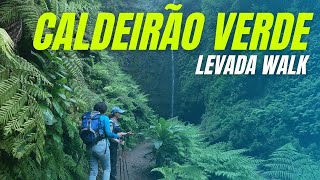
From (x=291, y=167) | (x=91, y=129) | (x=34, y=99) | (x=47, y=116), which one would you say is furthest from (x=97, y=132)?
(x=291, y=167)

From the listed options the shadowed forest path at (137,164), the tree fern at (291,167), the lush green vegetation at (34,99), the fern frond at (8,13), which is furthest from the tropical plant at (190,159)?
the fern frond at (8,13)

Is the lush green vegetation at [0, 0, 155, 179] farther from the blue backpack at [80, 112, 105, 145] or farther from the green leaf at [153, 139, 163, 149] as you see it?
the green leaf at [153, 139, 163, 149]

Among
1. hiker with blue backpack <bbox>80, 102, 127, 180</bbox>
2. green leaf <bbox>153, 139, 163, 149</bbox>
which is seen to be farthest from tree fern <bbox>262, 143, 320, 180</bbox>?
hiker with blue backpack <bbox>80, 102, 127, 180</bbox>

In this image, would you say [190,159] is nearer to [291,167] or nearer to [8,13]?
[291,167]

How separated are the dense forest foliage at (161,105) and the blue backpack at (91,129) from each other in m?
0.13

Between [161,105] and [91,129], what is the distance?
1291 cm

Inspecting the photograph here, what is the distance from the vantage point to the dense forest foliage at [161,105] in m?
3.00

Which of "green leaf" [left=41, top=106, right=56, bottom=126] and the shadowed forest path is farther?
the shadowed forest path

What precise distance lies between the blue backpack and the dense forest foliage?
134mm

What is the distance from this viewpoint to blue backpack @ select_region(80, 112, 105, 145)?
4215 mm

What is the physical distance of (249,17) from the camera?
5.50 m

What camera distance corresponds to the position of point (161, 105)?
1709cm

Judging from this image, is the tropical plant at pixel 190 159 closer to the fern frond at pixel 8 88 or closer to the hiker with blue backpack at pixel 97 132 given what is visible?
the hiker with blue backpack at pixel 97 132

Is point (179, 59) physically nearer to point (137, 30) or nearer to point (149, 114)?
point (149, 114)
